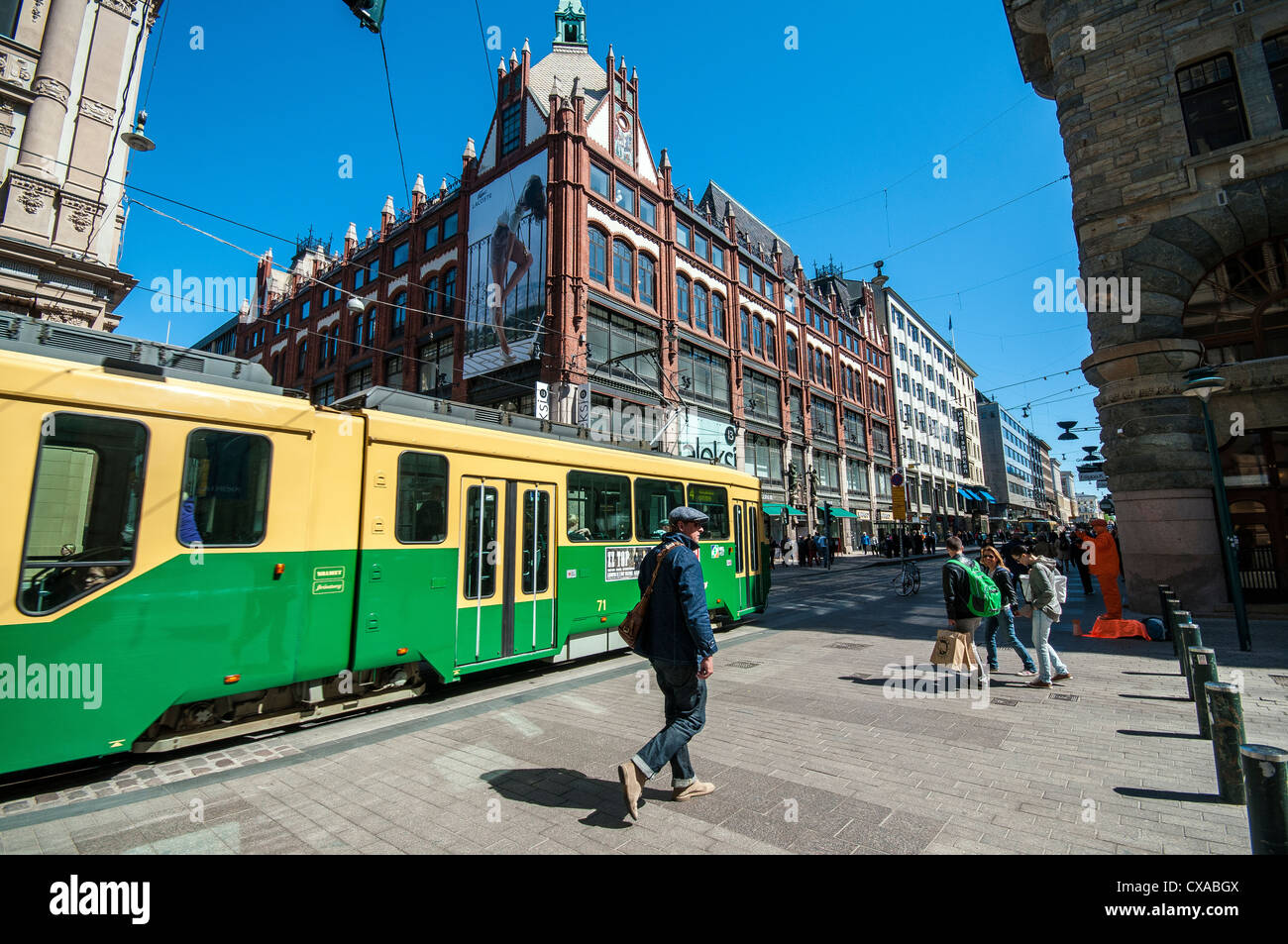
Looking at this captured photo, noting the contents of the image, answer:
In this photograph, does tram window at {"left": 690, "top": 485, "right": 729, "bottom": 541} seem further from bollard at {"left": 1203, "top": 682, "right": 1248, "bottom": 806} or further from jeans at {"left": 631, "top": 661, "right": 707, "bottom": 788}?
bollard at {"left": 1203, "top": 682, "right": 1248, "bottom": 806}

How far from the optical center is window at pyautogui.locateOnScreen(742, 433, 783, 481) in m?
33.4

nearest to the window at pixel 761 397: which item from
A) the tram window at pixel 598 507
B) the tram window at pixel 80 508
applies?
the tram window at pixel 598 507

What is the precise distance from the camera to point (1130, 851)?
3129 millimetres

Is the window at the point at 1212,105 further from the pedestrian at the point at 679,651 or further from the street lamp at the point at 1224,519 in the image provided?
the pedestrian at the point at 679,651

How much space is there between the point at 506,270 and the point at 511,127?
313 inches

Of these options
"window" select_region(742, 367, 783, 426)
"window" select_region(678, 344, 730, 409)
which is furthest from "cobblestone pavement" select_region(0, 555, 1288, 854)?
"window" select_region(742, 367, 783, 426)

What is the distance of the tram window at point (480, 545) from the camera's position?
6.78 m

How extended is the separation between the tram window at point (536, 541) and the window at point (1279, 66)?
17.0 metres

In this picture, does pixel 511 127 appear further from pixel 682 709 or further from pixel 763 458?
pixel 682 709

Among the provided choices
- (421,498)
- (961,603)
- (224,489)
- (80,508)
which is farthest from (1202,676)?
(80,508)

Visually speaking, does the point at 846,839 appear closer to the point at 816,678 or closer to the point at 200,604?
the point at 816,678

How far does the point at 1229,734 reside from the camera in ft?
12.4

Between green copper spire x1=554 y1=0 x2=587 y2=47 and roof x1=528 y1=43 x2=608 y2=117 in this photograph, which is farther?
green copper spire x1=554 y1=0 x2=587 y2=47

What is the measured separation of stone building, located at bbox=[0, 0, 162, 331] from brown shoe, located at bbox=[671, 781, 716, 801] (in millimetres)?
17836
